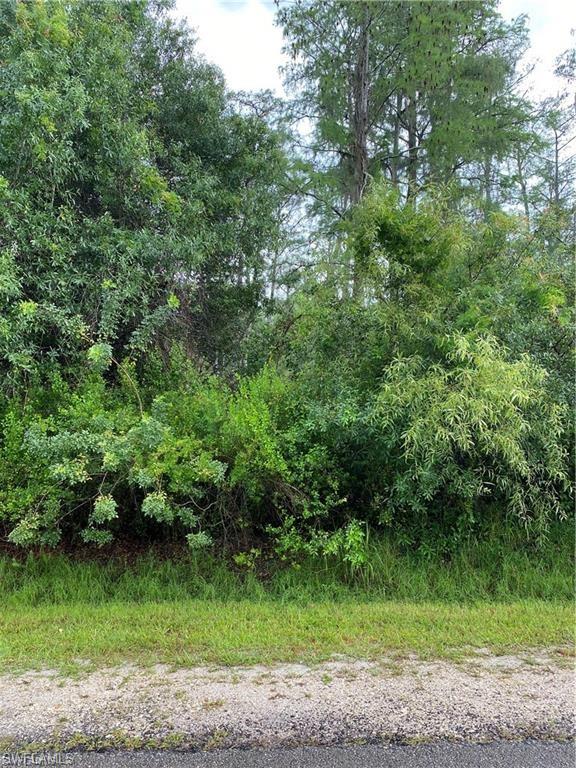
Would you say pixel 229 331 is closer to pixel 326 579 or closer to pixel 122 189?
pixel 122 189

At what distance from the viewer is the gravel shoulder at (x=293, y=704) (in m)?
2.31

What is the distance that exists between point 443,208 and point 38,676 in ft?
20.5

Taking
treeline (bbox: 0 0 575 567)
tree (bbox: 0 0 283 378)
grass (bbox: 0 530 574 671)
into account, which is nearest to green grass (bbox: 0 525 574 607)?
grass (bbox: 0 530 574 671)

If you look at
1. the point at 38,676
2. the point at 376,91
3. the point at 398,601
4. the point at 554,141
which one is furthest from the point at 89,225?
the point at 554,141

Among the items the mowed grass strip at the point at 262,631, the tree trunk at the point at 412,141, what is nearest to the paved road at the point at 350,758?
the mowed grass strip at the point at 262,631

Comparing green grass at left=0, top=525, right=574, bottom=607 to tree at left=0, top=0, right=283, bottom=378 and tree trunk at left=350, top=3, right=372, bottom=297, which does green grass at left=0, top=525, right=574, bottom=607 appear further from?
tree trunk at left=350, top=3, right=372, bottom=297

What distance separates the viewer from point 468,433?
397 cm

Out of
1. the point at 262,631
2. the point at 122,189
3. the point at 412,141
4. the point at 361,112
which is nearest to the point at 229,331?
the point at 122,189

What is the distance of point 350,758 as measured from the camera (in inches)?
85.5

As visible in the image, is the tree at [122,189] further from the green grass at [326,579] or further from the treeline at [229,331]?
the green grass at [326,579]

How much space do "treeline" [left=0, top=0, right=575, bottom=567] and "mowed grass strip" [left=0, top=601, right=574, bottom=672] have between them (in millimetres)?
Answer: 708

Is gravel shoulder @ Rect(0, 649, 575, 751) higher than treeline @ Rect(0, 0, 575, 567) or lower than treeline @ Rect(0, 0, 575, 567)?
Answer: lower

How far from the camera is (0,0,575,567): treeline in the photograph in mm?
4480

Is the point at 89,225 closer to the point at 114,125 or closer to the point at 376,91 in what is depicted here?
the point at 114,125
